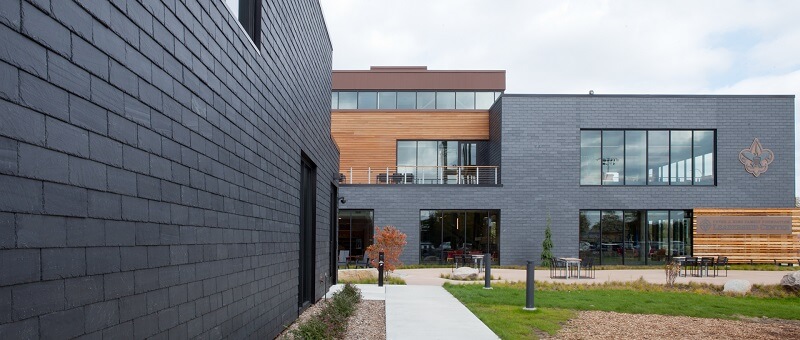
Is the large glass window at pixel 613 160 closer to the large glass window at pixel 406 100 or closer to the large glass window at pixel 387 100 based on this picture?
the large glass window at pixel 406 100

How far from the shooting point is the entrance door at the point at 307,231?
1191 centimetres

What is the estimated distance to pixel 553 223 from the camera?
2959 centimetres

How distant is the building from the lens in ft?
97.0

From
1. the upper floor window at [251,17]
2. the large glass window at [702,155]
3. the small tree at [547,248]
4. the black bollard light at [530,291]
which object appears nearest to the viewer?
the upper floor window at [251,17]

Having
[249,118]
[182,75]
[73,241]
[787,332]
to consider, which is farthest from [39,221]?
[787,332]

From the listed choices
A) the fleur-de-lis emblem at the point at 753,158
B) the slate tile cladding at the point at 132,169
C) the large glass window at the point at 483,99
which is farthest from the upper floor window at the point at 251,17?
the large glass window at the point at 483,99

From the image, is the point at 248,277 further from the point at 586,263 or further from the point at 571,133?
the point at 571,133

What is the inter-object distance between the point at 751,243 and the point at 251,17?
2804 cm

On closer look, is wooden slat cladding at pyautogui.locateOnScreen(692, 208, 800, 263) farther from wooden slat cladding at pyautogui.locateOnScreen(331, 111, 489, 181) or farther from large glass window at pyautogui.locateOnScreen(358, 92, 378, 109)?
large glass window at pyautogui.locateOnScreen(358, 92, 378, 109)

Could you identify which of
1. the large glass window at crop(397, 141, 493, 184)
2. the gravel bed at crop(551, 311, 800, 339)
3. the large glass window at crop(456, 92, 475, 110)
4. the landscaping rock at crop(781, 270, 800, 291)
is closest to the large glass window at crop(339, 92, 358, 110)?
the large glass window at crop(397, 141, 493, 184)

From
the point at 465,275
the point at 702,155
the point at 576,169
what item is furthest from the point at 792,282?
the point at 702,155

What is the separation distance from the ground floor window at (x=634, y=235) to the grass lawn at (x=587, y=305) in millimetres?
11834

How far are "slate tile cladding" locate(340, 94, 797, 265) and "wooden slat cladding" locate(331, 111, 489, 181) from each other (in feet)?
11.3

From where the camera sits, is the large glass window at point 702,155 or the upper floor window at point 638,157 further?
the large glass window at point 702,155
